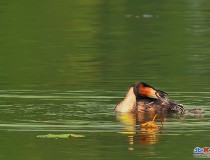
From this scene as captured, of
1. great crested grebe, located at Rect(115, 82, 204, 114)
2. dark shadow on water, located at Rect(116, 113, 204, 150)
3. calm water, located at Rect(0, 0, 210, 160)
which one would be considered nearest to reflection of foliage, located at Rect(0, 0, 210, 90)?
calm water, located at Rect(0, 0, 210, 160)

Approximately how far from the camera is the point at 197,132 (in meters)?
13.0

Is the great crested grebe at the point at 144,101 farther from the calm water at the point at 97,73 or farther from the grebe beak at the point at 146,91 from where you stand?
the calm water at the point at 97,73

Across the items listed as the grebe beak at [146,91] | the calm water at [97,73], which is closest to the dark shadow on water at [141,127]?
the calm water at [97,73]

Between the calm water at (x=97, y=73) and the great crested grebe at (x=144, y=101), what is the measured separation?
0.22m

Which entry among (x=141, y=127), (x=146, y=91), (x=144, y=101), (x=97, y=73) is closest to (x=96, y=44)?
(x=97, y=73)

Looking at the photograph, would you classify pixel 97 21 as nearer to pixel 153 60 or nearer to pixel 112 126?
pixel 153 60

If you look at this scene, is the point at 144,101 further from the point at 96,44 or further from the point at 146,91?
the point at 96,44

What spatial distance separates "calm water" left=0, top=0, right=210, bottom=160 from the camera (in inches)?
492

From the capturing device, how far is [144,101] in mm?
15078

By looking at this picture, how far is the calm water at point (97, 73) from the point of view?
12.5 meters

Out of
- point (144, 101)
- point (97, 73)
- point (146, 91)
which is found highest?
point (146, 91)

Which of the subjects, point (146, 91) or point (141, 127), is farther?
point (146, 91)

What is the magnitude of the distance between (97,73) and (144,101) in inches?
153

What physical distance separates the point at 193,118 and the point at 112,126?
1.14m
